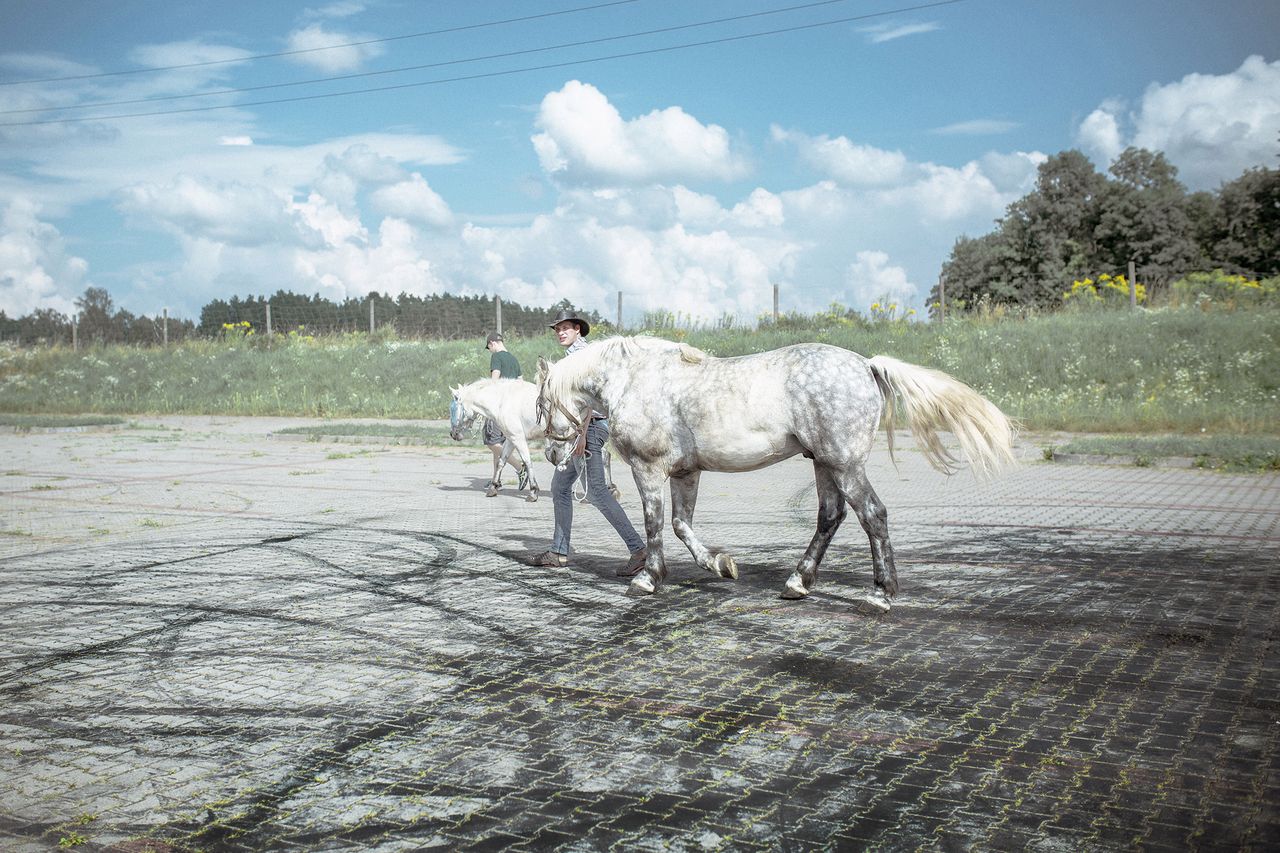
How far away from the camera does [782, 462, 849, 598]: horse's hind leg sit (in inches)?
299

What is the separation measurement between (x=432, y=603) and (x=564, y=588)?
40.9 inches

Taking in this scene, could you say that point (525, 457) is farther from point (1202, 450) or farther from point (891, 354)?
point (891, 354)

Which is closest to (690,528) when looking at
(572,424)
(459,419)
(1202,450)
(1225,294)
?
(572,424)

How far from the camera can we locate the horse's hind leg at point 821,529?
759 centimetres

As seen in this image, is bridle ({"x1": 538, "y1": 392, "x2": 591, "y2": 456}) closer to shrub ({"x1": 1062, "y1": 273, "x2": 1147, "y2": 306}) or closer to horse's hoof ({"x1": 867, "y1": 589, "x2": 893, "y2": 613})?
horse's hoof ({"x1": 867, "y1": 589, "x2": 893, "y2": 613})

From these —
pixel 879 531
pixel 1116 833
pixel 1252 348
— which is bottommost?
pixel 1116 833

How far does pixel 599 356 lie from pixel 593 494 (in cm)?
114

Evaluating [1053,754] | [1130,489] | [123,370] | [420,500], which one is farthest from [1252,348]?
[123,370]

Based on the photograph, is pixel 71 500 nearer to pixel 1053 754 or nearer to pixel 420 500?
pixel 420 500

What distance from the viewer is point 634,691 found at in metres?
5.50

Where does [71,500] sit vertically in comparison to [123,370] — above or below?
below

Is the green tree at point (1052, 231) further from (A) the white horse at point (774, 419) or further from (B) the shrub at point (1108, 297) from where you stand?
(A) the white horse at point (774, 419)

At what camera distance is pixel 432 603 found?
7.59m

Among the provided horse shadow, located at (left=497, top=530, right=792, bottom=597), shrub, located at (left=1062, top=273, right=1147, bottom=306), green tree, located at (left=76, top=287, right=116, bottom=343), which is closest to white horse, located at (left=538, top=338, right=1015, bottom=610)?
horse shadow, located at (left=497, top=530, right=792, bottom=597)
